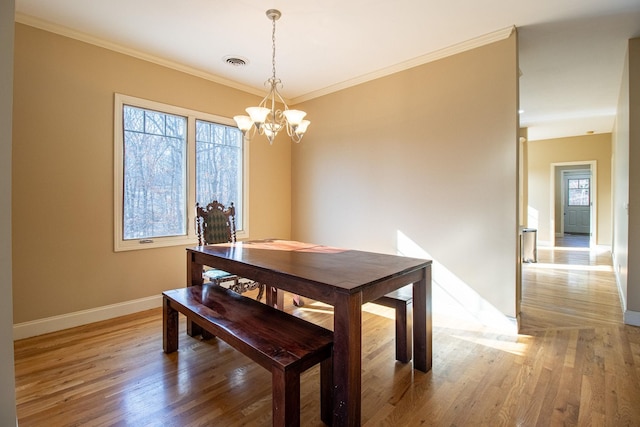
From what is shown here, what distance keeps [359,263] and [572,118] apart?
6.16 meters

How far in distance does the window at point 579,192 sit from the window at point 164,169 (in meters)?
10.7

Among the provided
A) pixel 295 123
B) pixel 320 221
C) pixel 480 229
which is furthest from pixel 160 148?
pixel 480 229

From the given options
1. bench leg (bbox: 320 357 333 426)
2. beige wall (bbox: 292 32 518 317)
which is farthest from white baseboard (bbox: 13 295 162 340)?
bench leg (bbox: 320 357 333 426)

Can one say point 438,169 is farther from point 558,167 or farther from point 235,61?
point 558,167

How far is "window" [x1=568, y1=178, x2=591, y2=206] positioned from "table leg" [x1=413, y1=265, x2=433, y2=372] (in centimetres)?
1045

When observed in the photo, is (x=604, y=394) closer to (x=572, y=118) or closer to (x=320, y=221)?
(x=320, y=221)

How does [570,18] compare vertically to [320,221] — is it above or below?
above

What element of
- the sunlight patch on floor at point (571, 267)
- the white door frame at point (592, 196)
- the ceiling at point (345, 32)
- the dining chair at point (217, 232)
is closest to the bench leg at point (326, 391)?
the dining chair at point (217, 232)

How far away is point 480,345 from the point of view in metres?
2.52

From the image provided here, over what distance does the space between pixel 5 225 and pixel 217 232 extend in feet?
7.21

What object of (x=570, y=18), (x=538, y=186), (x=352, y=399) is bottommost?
(x=352, y=399)

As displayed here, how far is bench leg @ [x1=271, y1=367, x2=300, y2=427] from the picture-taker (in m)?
1.35

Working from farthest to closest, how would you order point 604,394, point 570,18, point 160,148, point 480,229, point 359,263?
1. point 160,148
2. point 480,229
3. point 570,18
4. point 359,263
5. point 604,394

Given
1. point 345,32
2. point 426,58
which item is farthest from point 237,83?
point 426,58
